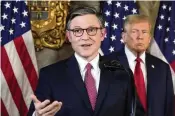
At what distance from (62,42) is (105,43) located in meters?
0.42

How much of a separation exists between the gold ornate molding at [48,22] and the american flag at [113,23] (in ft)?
1.30

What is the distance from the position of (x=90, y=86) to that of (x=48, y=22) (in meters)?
1.84

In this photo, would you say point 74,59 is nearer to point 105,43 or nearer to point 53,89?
point 53,89

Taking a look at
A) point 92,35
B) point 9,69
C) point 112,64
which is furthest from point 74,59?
point 9,69

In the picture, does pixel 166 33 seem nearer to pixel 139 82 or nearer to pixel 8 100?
pixel 139 82

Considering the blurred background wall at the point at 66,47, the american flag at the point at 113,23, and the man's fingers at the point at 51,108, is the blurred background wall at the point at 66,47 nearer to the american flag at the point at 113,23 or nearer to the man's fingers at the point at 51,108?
the american flag at the point at 113,23

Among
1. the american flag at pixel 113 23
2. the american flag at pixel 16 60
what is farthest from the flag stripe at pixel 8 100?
the american flag at pixel 113 23

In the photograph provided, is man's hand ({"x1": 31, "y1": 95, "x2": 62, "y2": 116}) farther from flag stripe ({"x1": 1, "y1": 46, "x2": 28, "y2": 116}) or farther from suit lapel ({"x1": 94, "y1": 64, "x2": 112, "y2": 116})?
flag stripe ({"x1": 1, "y1": 46, "x2": 28, "y2": 116})

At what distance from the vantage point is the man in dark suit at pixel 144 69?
2713 millimetres

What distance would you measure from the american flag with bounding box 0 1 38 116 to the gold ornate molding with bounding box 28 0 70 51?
144 millimetres

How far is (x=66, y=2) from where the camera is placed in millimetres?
3359

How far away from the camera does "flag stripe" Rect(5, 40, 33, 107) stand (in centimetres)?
313

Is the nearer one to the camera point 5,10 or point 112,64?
point 112,64

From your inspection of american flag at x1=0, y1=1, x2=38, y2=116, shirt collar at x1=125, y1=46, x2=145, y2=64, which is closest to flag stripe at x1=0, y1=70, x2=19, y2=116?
american flag at x1=0, y1=1, x2=38, y2=116
